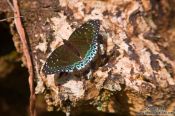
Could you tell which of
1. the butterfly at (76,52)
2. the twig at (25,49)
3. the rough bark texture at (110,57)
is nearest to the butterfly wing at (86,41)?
the butterfly at (76,52)

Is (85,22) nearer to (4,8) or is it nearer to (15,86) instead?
(4,8)

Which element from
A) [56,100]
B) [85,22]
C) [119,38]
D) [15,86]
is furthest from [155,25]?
[15,86]

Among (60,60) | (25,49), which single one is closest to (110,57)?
(60,60)

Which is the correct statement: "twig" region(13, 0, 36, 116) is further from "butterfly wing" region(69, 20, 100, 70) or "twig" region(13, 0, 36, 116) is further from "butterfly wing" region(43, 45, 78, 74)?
"butterfly wing" region(69, 20, 100, 70)

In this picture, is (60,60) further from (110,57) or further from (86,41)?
(110,57)

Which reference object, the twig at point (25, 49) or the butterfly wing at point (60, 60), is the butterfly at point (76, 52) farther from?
the twig at point (25, 49)

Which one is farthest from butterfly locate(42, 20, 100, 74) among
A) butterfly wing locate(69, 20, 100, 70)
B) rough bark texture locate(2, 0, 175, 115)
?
rough bark texture locate(2, 0, 175, 115)
